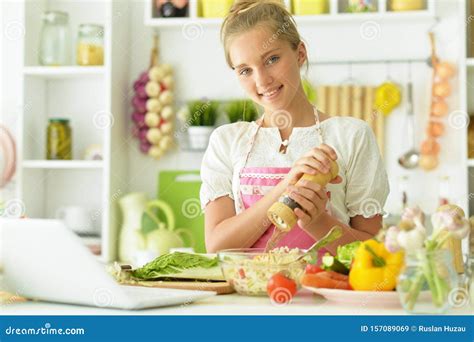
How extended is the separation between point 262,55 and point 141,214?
1.40m

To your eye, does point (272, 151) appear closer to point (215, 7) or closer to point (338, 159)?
point (338, 159)

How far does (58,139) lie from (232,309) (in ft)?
6.15

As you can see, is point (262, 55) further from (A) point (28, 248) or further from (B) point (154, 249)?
(B) point (154, 249)

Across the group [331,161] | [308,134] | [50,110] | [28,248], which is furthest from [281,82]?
[50,110]

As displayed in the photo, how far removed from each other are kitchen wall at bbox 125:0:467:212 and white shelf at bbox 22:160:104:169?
0.19 m

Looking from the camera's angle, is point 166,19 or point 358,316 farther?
point 166,19

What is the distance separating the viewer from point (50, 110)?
9.00 ft

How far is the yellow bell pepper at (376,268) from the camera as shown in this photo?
0.84 m

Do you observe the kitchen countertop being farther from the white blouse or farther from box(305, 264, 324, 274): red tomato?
the white blouse

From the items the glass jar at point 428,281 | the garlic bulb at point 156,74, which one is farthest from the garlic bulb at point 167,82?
the glass jar at point 428,281

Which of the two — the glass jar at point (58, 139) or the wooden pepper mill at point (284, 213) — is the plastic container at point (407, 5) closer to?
the glass jar at point (58, 139)

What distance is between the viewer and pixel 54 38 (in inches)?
102

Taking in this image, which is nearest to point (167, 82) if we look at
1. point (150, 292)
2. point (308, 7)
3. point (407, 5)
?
point (308, 7)

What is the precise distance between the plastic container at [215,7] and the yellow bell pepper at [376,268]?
1738 mm
